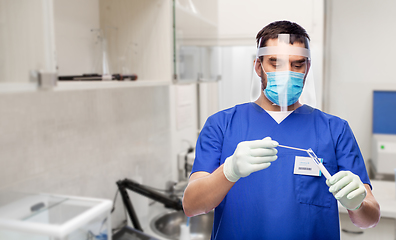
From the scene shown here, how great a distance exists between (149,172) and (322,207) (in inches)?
52.7

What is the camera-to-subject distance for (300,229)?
0.97 meters

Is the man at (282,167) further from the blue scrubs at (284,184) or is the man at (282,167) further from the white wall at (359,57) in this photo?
the white wall at (359,57)

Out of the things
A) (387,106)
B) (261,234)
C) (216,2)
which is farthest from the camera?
(216,2)

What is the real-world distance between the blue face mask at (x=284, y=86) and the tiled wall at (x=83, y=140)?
78 centimetres

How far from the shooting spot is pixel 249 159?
2.68 ft

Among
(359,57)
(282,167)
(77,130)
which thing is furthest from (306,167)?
(77,130)

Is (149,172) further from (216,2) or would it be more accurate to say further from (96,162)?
(216,2)

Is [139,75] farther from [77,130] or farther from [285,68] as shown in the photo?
[285,68]

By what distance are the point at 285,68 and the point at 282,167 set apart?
0.29 m

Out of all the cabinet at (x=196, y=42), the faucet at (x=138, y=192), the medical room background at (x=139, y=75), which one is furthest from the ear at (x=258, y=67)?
the faucet at (x=138, y=192)

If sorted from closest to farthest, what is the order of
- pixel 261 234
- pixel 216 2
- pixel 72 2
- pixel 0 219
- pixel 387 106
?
1. pixel 0 219
2. pixel 261 234
3. pixel 72 2
4. pixel 387 106
5. pixel 216 2

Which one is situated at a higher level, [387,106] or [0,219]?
[387,106]

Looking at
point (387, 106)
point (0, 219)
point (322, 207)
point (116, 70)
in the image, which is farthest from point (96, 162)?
point (387, 106)

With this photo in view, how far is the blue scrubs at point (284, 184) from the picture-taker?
97 cm
